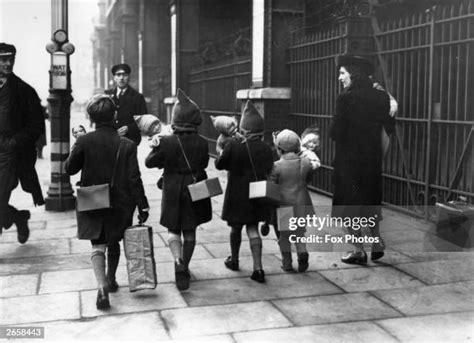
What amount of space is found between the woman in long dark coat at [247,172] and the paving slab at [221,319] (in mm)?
700

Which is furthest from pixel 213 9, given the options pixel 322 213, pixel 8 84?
pixel 8 84

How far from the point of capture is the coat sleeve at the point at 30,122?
620 cm

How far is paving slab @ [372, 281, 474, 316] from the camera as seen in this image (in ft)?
14.8

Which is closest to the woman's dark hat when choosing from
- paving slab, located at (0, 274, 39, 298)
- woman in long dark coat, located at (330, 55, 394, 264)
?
woman in long dark coat, located at (330, 55, 394, 264)

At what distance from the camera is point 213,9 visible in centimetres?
1734

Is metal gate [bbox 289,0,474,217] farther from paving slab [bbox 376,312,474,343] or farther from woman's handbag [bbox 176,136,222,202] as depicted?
woman's handbag [bbox 176,136,222,202]

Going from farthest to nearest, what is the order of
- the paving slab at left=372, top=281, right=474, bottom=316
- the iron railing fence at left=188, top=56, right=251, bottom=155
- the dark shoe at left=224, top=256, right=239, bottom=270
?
1. the iron railing fence at left=188, top=56, right=251, bottom=155
2. the dark shoe at left=224, top=256, right=239, bottom=270
3. the paving slab at left=372, top=281, right=474, bottom=316

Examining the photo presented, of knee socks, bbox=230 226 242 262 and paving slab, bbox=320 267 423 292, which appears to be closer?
paving slab, bbox=320 267 423 292

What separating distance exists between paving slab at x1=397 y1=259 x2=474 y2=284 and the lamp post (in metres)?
4.77

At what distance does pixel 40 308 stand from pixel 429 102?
4.82 m

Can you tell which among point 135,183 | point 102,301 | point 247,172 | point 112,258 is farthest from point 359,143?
point 102,301

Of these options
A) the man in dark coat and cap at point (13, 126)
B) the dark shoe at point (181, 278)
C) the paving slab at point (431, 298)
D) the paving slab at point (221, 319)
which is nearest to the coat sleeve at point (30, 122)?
the man in dark coat and cap at point (13, 126)

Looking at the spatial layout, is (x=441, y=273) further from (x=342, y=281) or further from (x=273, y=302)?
(x=273, y=302)

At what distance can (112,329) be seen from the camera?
13.6ft
